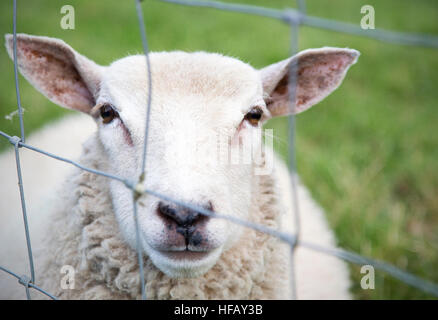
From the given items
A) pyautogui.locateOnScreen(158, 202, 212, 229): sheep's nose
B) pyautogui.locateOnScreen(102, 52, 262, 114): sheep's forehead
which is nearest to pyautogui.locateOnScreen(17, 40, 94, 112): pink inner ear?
pyautogui.locateOnScreen(102, 52, 262, 114): sheep's forehead

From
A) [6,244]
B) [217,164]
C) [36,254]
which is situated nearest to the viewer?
[217,164]

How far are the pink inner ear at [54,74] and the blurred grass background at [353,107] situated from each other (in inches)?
40.7

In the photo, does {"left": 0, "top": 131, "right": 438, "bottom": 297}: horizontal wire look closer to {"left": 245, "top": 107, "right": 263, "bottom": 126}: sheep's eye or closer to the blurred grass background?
{"left": 245, "top": 107, "right": 263, "bottom": 126}: sheep's eye

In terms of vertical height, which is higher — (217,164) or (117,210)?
(217,164)

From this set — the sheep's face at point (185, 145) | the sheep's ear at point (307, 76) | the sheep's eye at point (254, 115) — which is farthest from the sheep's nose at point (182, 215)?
the sheep's ear at point (307, 76)

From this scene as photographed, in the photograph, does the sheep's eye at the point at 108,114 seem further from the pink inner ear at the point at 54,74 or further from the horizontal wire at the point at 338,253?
the horizontal wire at the point at 338,253

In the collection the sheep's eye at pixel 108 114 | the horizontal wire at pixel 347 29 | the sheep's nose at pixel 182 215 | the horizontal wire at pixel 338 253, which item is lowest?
the horizontal wire at pixel 338 253

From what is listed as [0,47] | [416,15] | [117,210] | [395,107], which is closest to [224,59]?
[117,210]

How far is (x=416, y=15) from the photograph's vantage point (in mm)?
7352

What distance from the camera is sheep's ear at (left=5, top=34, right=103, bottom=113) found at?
6.02ft

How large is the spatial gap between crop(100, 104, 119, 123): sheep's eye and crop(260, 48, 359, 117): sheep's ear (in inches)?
28.8

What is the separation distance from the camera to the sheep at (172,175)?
1.48m

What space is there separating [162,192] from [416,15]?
7.53 metres

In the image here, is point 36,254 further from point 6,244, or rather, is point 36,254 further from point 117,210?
point 117,210
